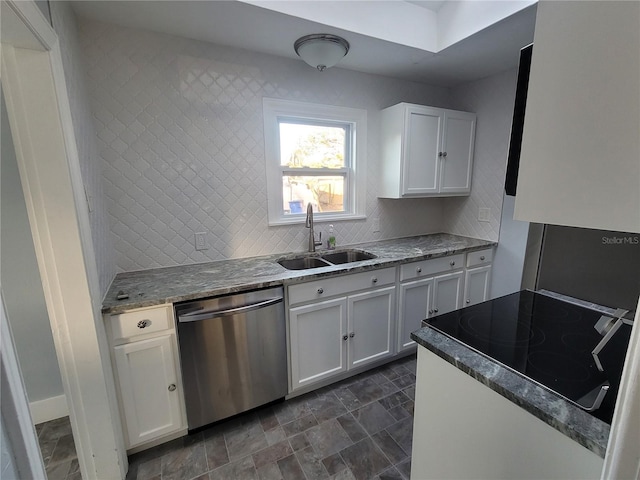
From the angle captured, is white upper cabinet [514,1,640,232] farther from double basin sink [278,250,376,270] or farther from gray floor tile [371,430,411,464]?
double basin sink [278,250,376,270]

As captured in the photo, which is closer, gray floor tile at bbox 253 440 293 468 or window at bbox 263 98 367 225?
gray floor tile at bbox 253 440 293 468

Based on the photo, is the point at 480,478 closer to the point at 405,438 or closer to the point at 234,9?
the point at 405,438

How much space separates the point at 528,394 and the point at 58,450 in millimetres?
2402

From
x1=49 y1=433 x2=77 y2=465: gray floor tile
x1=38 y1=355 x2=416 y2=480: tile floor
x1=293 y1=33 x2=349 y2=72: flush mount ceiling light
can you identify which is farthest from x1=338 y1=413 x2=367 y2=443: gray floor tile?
x1=293 y1=33 x2=349 y2=72: flush mount ceiling light

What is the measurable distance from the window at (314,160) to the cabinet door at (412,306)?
786 mm

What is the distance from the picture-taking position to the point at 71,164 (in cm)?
124

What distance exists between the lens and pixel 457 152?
9.11ft

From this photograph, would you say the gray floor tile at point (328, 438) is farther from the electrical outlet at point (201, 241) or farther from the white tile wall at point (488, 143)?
the white tile wall at point (488, 143)

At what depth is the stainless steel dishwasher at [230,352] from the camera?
5.32 ft

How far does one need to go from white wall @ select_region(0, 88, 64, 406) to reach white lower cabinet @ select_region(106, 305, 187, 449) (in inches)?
33.7

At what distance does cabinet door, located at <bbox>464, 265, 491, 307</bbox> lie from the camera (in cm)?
269

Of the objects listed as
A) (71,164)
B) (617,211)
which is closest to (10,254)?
(71,164)

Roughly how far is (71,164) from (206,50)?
1.22m

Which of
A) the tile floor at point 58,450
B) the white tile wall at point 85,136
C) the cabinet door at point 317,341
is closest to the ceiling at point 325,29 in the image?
the white tile wall at point 85,136
